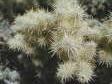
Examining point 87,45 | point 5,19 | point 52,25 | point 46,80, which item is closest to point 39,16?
point 52,25

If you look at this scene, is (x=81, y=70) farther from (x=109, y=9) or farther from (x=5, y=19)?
(x=5, y=19)

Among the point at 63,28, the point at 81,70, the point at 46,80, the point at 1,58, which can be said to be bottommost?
the point at 46,80

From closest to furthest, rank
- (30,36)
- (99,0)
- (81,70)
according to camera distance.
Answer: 1. (81,70)
2. (30,36)
3. (99,0)

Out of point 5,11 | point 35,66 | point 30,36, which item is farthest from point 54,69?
point 5,11

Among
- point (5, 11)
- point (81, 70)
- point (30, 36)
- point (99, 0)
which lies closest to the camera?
point (81, 70)

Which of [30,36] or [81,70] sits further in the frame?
[30,36]

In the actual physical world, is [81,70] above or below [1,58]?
above

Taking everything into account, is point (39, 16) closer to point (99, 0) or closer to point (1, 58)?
point (99, 0)
